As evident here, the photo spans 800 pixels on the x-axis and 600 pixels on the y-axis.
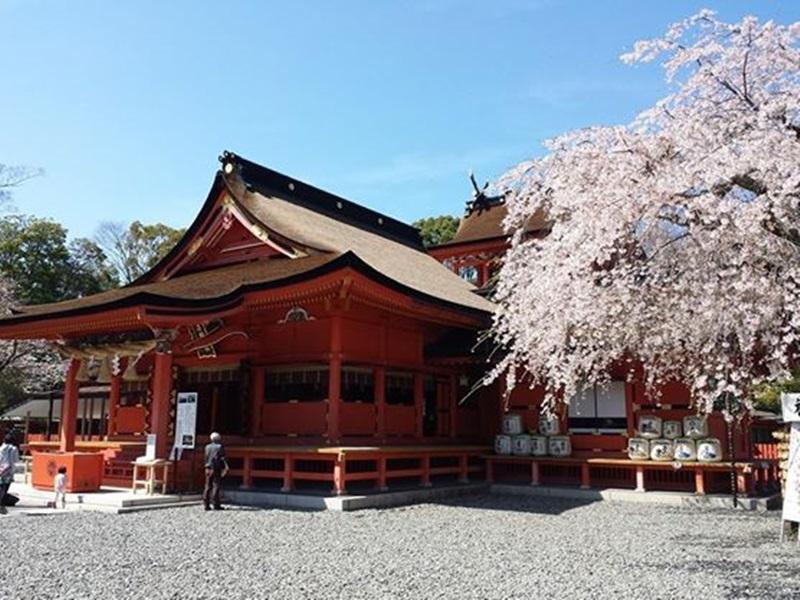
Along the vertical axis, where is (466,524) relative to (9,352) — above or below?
below

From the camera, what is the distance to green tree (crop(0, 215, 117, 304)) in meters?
38.4

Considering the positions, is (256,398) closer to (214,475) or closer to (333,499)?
(214,475)

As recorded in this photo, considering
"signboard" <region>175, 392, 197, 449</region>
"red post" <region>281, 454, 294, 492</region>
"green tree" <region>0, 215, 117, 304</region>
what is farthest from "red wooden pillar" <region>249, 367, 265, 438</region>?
"green tree" <region>0, 215, 117, 304</region>

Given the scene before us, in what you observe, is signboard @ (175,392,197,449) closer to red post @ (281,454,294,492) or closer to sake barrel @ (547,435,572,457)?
red post @ (281,454,294,492)

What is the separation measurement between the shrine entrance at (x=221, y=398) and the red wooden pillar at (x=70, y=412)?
97.1 inches

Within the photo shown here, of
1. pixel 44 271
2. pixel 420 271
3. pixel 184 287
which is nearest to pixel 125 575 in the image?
pixel 184 287

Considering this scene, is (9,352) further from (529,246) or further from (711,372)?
(711,372)

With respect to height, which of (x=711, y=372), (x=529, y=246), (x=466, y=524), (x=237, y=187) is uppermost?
(x=237, y=187)

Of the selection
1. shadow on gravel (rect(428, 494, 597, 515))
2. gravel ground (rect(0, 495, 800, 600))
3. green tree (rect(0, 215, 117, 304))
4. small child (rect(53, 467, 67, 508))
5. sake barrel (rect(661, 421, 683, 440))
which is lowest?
shadow on gravel (rect(428, 494, 597, 515))

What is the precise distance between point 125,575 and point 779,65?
29.7 feet

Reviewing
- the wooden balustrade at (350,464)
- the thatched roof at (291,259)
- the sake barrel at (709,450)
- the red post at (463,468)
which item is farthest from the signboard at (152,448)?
the sake barrel at (709,450)

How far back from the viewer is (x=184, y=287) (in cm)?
1447

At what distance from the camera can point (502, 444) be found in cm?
1586

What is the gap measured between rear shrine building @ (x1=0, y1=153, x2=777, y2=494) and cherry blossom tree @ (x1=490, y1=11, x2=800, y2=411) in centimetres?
416
